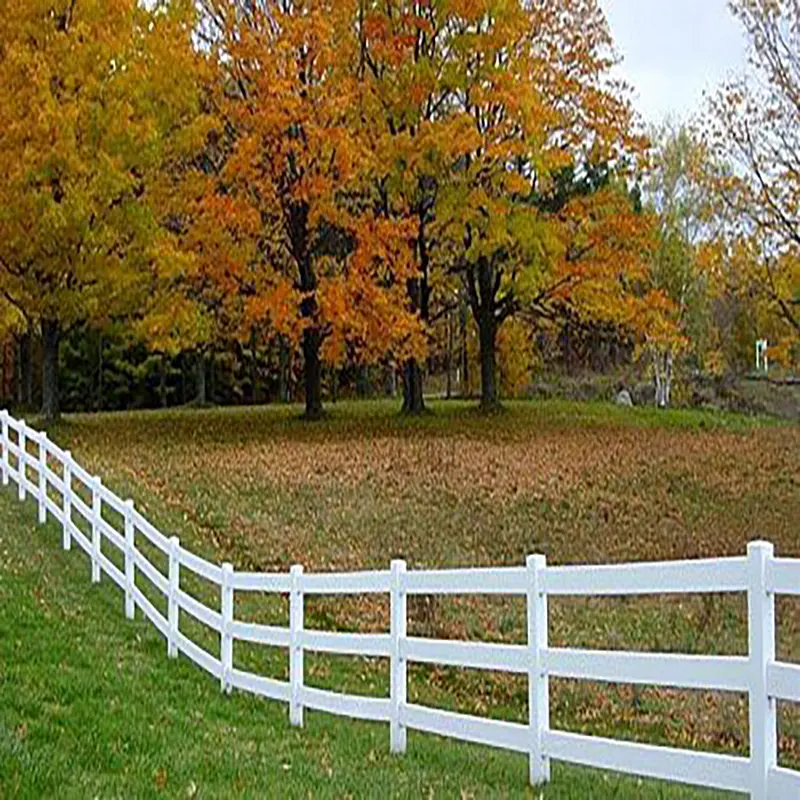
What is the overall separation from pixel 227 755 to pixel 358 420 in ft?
81.4

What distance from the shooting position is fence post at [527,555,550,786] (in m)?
6.45

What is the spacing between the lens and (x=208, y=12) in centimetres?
3125

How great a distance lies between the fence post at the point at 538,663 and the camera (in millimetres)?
6445

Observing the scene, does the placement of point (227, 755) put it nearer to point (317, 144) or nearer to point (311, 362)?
point (317, 144)

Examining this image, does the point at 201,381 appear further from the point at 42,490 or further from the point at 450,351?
the point at 42,490

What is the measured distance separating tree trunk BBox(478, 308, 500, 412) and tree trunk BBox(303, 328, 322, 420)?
473cm

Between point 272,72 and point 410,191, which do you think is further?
point 410,191

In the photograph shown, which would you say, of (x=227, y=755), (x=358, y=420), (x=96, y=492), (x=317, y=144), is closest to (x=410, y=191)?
(x=317, y=144)

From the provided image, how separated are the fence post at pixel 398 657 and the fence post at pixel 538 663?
4.93 ft

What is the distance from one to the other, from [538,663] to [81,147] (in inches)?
878

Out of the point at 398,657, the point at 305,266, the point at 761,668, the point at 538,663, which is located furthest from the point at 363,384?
the point at 761,668

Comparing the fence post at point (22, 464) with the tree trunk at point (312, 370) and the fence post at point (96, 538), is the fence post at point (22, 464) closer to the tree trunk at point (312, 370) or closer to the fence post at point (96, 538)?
the fence post at point (96, 538)

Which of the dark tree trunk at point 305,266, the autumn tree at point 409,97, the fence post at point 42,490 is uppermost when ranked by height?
the autumn tree at point 409,97

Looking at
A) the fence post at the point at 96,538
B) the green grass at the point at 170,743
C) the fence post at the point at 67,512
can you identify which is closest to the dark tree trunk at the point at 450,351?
the fence post at the point at 67,512
